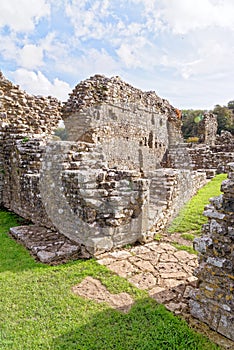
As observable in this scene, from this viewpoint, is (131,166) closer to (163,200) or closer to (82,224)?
(163,200)

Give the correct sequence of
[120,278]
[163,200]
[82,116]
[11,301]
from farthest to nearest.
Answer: [82,116], [163,200], [120,278], [11,301]

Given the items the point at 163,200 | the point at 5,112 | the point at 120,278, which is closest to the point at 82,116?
the point at 5,112

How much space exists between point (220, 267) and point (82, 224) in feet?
8.94

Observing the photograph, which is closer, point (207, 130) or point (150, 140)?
point (150, 140)

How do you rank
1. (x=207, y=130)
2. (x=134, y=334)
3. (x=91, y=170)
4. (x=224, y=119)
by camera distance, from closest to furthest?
(x=134, y=334), (x=91, y=170), (x=207, y=130), (x=224, y=119)

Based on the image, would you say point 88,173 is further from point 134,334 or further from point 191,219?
point 191,219

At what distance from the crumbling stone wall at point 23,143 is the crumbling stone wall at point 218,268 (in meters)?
4.10

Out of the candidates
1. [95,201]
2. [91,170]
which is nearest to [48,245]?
[95,201]

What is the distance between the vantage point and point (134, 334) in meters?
2.99

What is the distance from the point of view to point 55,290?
3828 millimetres

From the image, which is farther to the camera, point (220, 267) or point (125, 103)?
point (125, 103)

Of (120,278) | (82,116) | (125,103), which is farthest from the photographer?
(125,103)

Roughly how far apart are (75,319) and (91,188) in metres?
2.35

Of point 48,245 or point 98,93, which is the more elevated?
point 98,93
